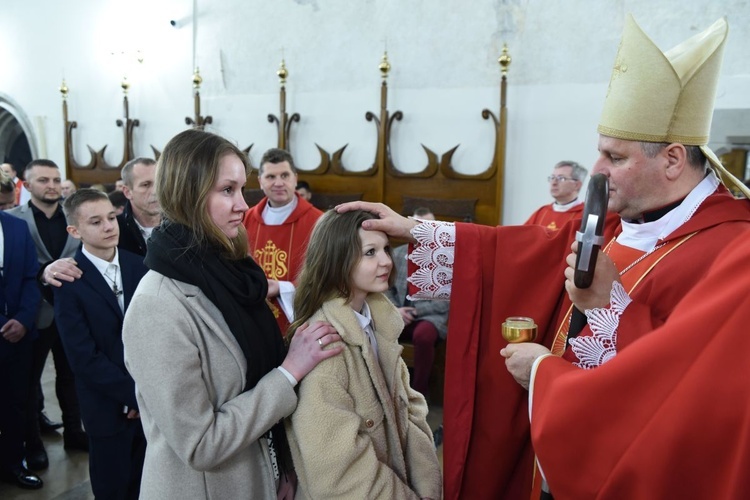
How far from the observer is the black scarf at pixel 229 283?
1381 millimetres

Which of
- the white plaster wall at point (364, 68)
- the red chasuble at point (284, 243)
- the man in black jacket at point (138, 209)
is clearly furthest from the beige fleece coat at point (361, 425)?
the white plaster wall at point (364, 68)

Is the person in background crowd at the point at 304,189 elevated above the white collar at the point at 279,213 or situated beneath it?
elevated above

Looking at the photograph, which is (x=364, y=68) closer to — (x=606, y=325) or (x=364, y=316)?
(x=364, y=316)

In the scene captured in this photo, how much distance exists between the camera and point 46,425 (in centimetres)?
385

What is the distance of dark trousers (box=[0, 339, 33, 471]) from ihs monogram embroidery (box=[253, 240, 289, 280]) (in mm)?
1455

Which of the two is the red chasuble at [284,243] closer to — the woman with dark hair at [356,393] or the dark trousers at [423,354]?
the dark trousers at [423,354]

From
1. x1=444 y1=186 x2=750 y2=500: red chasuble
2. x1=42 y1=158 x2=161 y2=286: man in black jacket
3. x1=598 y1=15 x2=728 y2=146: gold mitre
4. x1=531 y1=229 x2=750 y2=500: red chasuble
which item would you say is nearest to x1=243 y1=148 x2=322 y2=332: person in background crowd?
x1=42 y1=158 x2=161 y2=286: man in black jacket

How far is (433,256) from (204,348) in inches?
31.2

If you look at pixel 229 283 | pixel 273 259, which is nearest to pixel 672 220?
pixel 229 283

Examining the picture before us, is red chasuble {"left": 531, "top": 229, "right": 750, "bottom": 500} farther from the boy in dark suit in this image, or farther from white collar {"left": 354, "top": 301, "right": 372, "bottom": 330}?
the boy in dark suit

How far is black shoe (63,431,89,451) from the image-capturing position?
11.6 feet

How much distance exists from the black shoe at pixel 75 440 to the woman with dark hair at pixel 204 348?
98.7 inches

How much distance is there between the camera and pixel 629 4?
4996 millimetres

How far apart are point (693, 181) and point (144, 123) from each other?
7375 mm
